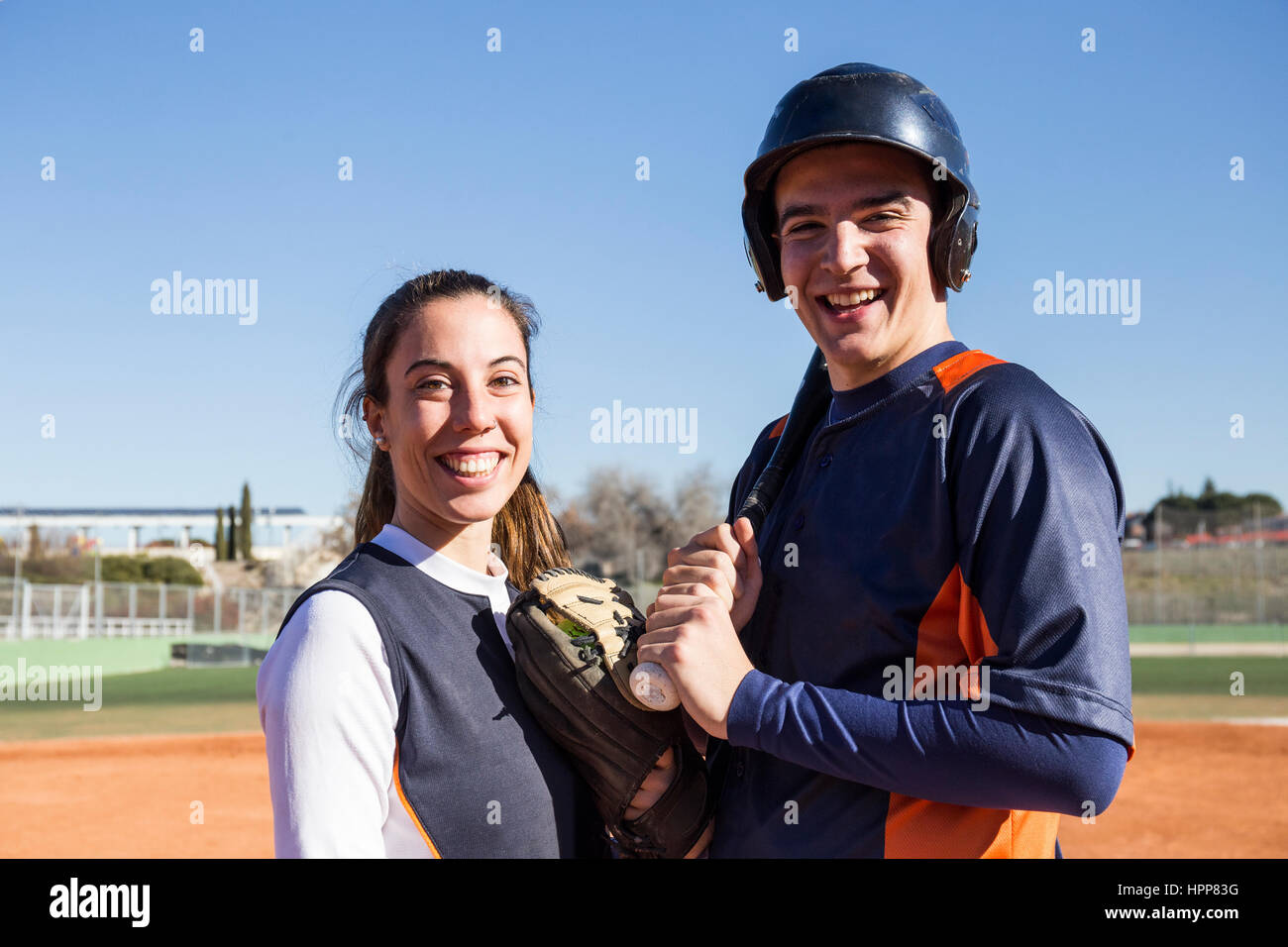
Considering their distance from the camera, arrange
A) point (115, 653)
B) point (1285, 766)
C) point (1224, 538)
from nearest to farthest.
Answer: point (1285, 766) → point (115, 653) → point (1224, 538)

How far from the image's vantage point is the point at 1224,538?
37.8 m

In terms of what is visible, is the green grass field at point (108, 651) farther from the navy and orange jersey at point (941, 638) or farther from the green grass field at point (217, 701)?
the navy and orange jersey at point (941, 638)

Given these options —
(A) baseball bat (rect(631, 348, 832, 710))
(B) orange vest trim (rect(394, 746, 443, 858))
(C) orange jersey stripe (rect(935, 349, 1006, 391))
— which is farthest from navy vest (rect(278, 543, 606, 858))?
(C) orange jersey stripe (rect(935, 349, 1006, 391))

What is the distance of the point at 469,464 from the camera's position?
99.7 inches

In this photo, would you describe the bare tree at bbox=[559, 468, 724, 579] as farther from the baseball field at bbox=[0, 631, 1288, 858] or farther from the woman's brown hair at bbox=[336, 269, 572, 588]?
the woman's brown hair at bbox=[336, 269, 572, 588]

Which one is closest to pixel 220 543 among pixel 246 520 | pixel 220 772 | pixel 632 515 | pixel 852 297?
pixel 246 520

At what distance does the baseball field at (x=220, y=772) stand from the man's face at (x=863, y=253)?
5.75 metres

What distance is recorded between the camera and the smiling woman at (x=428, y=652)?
6.82ft
